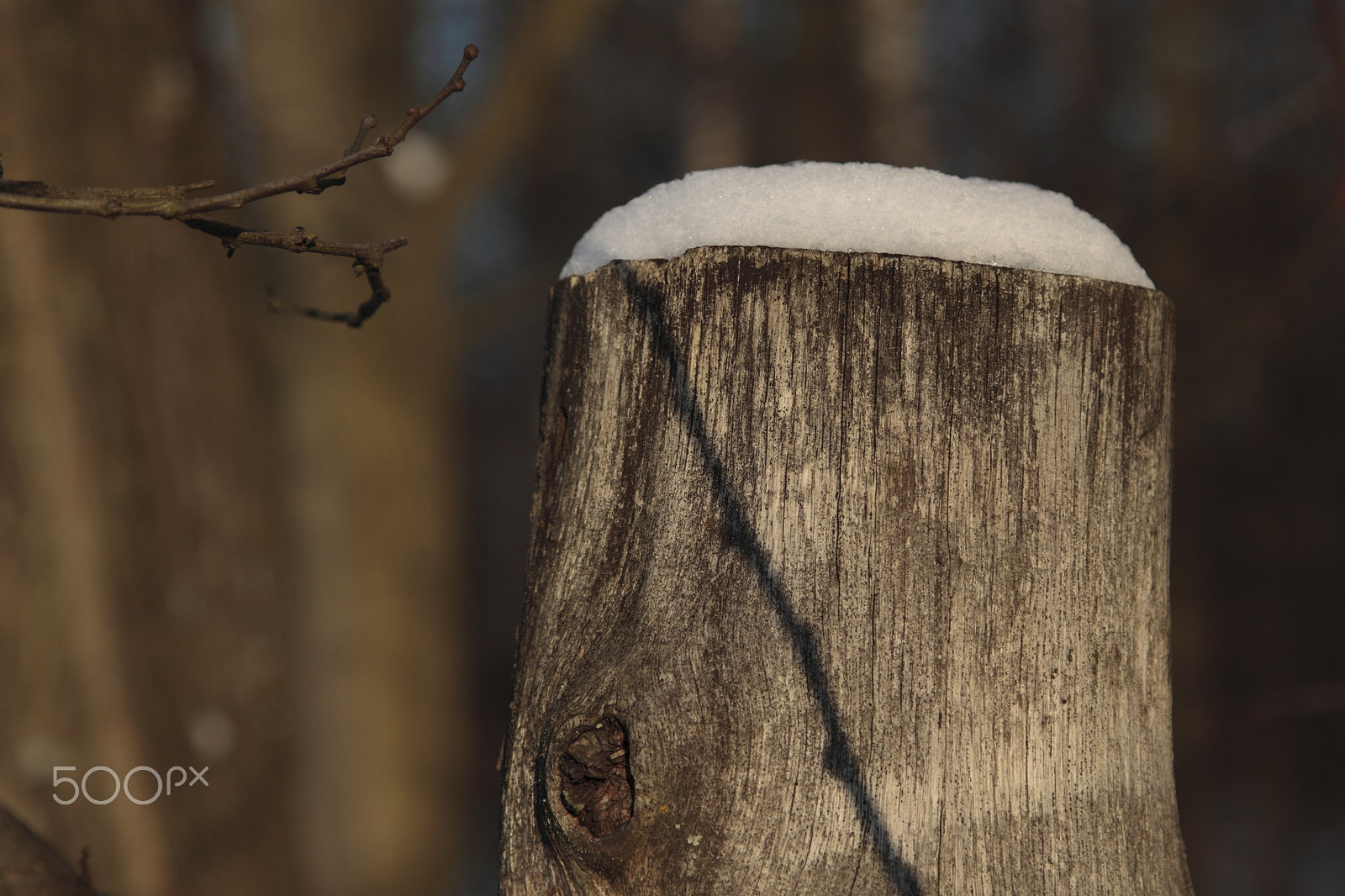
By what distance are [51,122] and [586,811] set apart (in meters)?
2.74

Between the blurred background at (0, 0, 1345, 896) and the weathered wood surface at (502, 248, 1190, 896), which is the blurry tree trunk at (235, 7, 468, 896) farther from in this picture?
the weathered wood surface at (502, 248, 1190, 896)

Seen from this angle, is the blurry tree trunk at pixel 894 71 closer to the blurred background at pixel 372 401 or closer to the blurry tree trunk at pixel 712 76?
the blurred background at pixel 372 401

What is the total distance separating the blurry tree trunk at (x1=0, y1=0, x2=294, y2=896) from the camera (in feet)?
8.54

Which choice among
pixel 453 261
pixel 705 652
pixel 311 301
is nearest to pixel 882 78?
pixel 453 261

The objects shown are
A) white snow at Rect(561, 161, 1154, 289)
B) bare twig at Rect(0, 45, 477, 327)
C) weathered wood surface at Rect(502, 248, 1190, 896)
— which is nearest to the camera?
bare twig at Rect(0, 45, 477, 327)

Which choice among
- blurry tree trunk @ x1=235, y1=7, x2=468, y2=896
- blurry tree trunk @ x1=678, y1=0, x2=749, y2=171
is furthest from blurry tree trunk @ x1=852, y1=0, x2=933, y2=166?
blurry tree trunk @ x1=678, y1=0, x2=749, y2=171

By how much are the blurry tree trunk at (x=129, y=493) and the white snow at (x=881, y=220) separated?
224 centimetres

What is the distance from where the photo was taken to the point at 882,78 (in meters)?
6.88

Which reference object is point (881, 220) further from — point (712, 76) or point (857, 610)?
point (712, 76)

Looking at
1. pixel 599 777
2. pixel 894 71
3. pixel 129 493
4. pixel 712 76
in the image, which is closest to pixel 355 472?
pixel 129 493

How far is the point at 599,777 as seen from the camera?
0.94 meters

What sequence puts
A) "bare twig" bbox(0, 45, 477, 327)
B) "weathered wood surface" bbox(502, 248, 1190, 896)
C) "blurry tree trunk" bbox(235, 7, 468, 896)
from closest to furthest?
"bare twig" bbox(0, 45, 477, 327), "weathered wood surface" bbox(502, 248, 1190, 896), "blurry tree trunk" bbox(235, 7, 468, 896)

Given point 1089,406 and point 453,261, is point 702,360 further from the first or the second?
point 453,261

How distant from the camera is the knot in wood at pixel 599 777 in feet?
3.08
